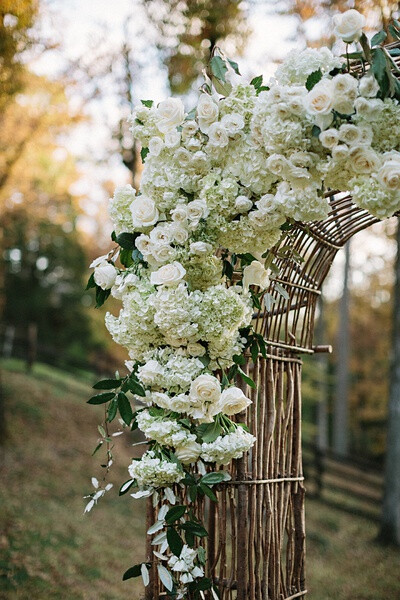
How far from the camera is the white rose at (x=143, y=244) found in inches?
99.1

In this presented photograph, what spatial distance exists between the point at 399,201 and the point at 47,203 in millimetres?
10772

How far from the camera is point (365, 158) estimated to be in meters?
2.01

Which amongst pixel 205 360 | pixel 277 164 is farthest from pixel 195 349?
pixel 277 164

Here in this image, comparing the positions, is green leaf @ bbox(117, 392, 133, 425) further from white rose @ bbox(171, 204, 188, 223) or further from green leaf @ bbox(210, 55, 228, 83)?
green leaf @ bbox(210, 55, 228, 83)

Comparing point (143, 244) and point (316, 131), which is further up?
point (316, 131)

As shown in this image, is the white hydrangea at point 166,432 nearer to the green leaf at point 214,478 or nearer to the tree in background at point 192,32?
the green leaf at point 214,478

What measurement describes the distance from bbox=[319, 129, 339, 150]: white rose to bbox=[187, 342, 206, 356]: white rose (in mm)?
890

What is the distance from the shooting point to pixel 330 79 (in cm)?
211

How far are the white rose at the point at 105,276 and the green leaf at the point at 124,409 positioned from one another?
46cm

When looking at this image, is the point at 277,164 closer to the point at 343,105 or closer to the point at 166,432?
the point at 343,105

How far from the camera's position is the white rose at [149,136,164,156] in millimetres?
2473

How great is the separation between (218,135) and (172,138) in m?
0.19

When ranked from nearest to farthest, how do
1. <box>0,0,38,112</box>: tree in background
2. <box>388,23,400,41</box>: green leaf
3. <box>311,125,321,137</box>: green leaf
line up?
<box>311,125,321,137</box>: green leaf, <box>388,23,400,41</box>: green leaf, <box>0,0,38,112</box>: tree in background

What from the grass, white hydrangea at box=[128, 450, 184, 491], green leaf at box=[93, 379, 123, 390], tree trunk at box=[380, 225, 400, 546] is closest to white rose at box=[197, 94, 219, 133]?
green leaf at box=[93, 379, 123, 390]
